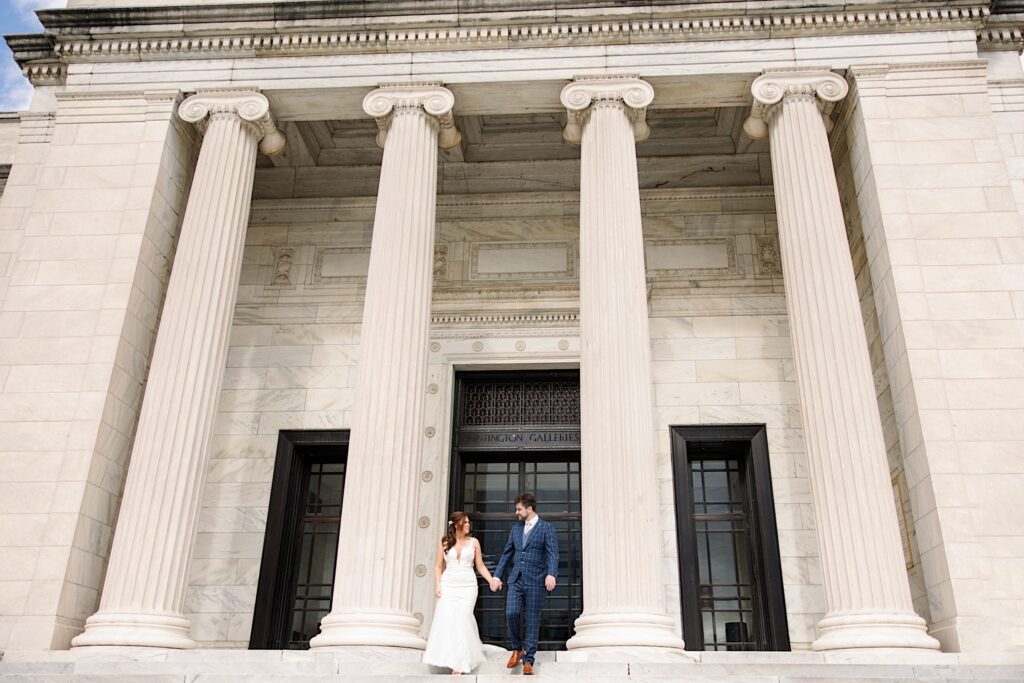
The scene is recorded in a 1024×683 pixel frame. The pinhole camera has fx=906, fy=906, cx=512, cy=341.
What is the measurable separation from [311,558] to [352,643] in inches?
249

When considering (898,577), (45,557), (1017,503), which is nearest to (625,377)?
(898,577)

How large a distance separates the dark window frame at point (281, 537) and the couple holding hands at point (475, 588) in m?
6.56

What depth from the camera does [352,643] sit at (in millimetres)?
11648

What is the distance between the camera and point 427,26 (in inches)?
634

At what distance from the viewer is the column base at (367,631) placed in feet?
38.4

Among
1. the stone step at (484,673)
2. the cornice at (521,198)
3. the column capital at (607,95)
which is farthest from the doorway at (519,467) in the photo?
the stone step at (484,673)

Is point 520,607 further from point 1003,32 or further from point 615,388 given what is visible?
point 1003,32

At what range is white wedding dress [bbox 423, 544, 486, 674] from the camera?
35.2ft

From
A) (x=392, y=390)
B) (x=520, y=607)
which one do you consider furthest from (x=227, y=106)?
(x=520, y=607)

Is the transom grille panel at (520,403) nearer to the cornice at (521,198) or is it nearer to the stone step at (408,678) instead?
the cornice at (521,198)

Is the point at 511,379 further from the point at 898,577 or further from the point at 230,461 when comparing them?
the point at 898,577

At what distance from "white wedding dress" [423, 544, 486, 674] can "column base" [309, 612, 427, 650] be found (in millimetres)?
949

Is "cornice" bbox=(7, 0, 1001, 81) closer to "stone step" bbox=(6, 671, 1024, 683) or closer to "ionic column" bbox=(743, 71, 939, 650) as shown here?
"ionic column" bbox=(743, 71, 939, 650)

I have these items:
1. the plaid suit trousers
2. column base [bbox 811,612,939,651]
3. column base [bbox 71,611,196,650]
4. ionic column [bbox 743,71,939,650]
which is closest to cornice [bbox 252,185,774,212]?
ionic column [bbox 743,71,939,650]
